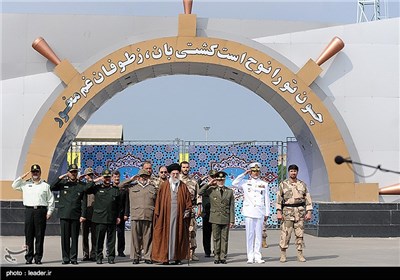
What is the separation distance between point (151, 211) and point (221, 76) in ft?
20.7

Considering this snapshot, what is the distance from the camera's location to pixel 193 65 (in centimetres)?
1495

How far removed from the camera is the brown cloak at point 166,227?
9750mm

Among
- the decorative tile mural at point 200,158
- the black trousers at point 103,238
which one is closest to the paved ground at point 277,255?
the black trousers at point 103,238

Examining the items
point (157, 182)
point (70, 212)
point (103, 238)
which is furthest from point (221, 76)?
point (70, 212)

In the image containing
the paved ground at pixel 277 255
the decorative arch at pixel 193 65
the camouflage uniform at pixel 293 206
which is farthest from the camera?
the decorative arch at pixel 193 65

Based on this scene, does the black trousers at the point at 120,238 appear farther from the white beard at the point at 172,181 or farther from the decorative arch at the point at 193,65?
the decorative arch at the point at 193,65

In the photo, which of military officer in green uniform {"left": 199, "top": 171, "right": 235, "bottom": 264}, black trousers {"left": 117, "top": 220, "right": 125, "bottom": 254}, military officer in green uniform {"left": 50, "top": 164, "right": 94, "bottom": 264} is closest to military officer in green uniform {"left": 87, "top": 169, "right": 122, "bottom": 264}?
military officer in green uniform {"left": 50, "top": 164, "right": 94, "bottom": 264}

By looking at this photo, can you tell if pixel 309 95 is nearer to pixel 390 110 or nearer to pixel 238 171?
pixel 390 110

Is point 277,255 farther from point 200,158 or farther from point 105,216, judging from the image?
point 200,158

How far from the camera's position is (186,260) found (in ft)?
34.4

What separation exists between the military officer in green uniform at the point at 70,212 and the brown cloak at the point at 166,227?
108 cm

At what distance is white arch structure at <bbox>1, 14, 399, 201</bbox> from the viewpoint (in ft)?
48.0
